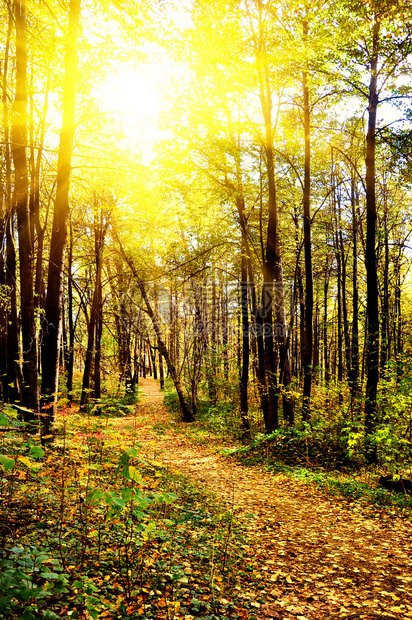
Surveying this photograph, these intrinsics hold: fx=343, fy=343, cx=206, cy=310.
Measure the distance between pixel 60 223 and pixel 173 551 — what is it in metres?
6.12

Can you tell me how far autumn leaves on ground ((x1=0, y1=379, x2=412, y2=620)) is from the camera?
2988 millimetres

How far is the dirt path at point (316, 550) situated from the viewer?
12.3 feet

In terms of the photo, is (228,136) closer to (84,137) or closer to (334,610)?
(84,137)

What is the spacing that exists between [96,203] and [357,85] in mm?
10543

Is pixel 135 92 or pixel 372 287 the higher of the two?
pixel 135 92

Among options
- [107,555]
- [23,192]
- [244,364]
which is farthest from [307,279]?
[107,555]

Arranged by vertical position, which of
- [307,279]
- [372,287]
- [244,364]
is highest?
[307,279]

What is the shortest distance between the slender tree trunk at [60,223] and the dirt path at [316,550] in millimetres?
2425

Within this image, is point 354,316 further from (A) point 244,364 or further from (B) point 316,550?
(B) point 316,550

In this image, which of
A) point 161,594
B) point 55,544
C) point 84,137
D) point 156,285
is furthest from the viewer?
point 156,285

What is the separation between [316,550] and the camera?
509 centimetres

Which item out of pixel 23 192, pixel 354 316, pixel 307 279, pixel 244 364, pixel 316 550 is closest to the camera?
pixel 316 550

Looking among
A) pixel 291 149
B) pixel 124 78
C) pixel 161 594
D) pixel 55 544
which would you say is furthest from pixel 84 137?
pixel 161 594

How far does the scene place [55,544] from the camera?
3.79 metres
